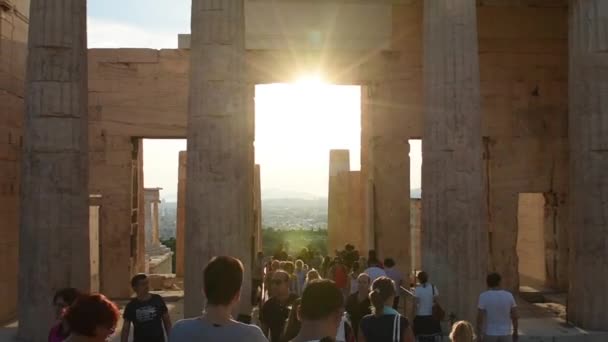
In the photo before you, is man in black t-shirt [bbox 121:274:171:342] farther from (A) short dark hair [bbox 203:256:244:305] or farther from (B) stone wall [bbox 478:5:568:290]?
(B) stone wall [bbox 478:5:568:290]

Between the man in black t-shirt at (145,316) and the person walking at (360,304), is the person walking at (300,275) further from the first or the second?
the man in black t-shirt at (145,316)

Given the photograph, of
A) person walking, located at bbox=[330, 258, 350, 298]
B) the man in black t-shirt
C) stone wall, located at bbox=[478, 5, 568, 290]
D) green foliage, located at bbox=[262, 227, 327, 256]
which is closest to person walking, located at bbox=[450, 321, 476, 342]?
the man in black t-shirt

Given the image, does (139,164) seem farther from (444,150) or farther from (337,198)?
(444,150)

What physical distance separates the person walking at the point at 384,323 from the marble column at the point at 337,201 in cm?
1959

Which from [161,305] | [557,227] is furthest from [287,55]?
[161,305]

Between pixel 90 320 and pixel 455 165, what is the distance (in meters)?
10.3

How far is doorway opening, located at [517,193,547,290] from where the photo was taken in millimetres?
21828

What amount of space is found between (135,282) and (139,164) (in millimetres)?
13148

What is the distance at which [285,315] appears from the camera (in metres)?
7.66

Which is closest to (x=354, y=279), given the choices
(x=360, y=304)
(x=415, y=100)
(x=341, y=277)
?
(x=341, y=277)

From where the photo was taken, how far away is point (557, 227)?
20.9m

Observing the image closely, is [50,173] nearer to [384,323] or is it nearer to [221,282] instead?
[384,323]

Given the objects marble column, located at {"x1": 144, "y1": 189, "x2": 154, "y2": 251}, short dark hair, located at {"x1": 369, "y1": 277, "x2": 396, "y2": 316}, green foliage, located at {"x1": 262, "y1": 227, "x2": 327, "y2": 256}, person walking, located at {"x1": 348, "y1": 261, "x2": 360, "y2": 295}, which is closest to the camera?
short dark hair, located at {"x1": 369, "y1": 277, "x2": 396, "y2": 316}

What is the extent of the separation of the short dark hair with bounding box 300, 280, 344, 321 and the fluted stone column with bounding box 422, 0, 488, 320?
923cm
